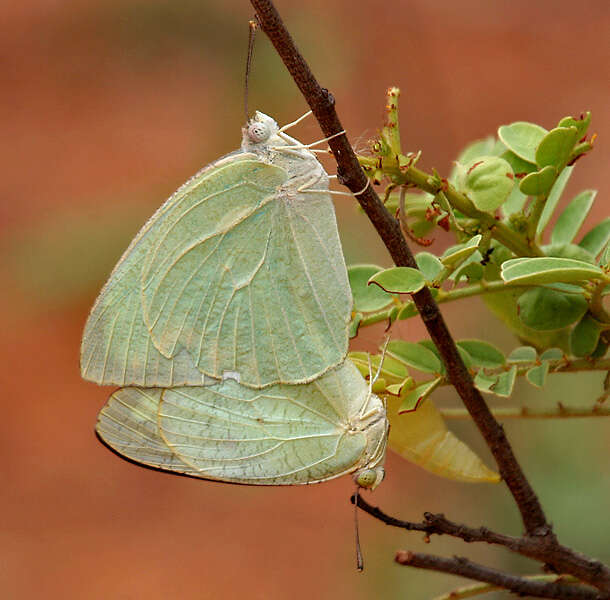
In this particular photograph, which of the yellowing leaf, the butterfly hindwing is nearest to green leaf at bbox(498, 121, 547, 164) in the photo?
the yellowing leaf

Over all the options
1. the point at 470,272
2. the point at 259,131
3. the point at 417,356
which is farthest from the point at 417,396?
the point at 259,131

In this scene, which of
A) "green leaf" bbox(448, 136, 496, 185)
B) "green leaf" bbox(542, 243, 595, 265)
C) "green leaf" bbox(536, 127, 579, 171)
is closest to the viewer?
"green leaf" bbox(536, 127, 579, 171)

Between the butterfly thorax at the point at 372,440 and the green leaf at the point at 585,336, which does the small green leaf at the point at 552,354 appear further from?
the butterfly thorax at the point at 372,440

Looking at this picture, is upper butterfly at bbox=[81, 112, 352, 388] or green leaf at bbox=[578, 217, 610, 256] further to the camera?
upper butterfly at bbox=[81, 112, 352, 388]

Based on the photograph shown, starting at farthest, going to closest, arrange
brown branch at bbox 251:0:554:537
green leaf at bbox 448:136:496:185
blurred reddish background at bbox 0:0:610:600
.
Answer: blurred reddish background at bbox 0:0:610:600 → green leaf at bbox 448:136:496:185 → brown branch at bbox 251:0:554:537

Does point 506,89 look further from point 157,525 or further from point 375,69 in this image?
point 157,525

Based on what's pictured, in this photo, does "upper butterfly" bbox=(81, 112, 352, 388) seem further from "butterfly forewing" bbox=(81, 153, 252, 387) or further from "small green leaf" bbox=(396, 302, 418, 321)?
"small green leaf" bbox=(396, 302, 418, 321)
